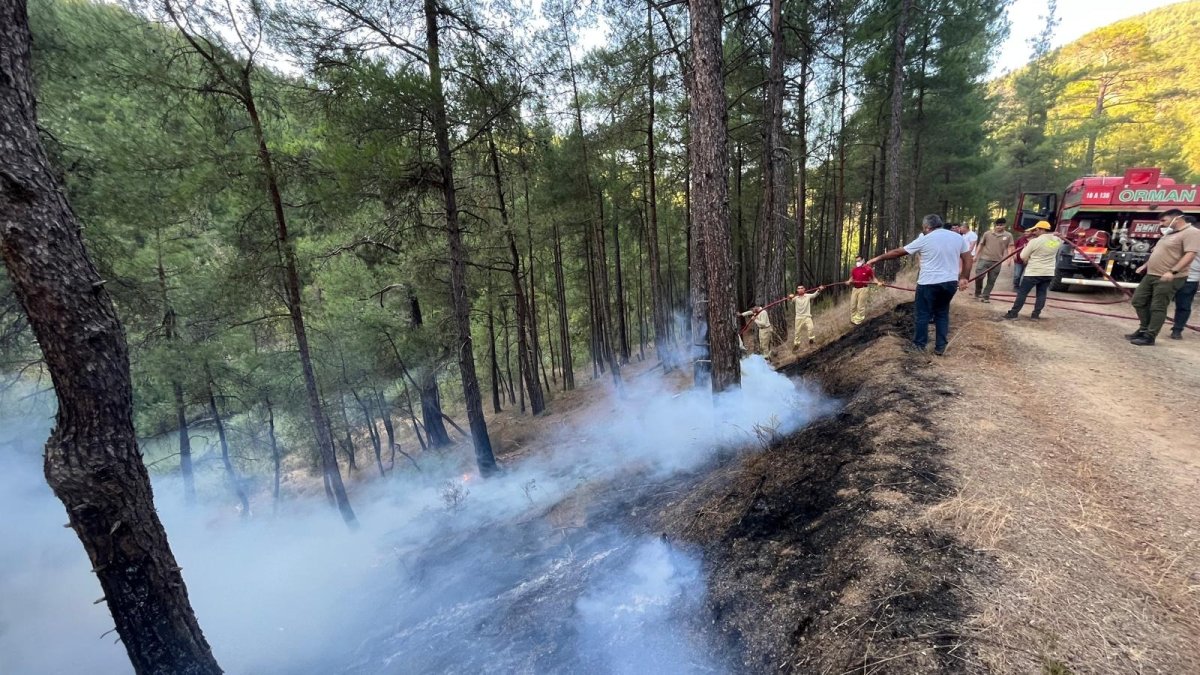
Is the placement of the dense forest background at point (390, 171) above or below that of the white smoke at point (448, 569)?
above

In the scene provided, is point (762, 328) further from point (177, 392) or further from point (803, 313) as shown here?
point (177, 392)

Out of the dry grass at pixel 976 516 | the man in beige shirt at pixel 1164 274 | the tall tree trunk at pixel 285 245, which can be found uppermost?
the tall tree trunk at pixel 285 245

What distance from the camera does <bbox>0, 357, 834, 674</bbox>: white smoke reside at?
4.19m

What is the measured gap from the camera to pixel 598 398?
17.7 metres

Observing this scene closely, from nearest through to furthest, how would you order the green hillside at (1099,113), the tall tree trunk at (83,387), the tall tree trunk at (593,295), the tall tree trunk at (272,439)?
the tall tree trunk at (83,387) → the tall tree trunk at (272,439) → the tall tree trunk at (593,295) → the green hillside at (1099,113)

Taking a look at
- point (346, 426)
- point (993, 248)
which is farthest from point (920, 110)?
point (346, 426)

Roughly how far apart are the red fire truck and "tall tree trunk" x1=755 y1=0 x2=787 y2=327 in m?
6.08


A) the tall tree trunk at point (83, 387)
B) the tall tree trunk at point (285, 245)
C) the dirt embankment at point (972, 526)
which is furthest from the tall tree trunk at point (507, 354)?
the dirt embankment at point (972, 526)

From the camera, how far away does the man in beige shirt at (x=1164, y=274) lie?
6.19 m

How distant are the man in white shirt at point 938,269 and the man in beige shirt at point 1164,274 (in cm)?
267

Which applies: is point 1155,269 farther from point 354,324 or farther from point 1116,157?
point 1116,157

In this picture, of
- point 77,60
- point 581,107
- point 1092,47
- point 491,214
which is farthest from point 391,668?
point 1092,47

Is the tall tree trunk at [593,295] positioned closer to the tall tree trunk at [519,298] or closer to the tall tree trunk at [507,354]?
the tall tree trunk at [519,298]

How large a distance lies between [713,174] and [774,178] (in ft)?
16.8
